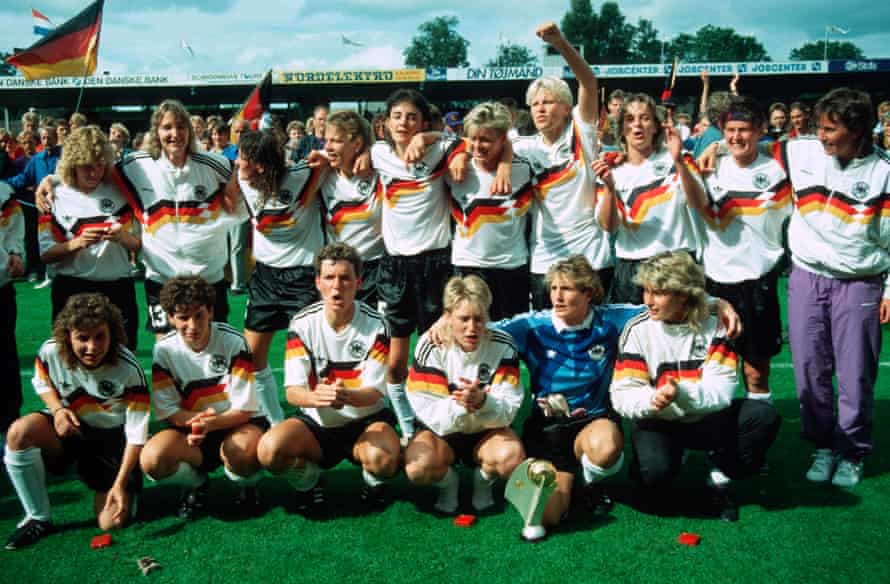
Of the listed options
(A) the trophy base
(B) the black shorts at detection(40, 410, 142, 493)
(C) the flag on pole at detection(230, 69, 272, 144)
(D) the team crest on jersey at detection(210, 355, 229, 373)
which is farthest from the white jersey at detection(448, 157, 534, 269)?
(C) the flag on pole at detection(230, 69, 272, 144)

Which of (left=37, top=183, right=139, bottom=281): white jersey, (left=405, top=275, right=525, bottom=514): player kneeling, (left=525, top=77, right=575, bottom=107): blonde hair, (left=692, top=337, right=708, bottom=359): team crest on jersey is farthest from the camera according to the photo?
A: (left=37, top=183, right=139, bottom=281): white jersey

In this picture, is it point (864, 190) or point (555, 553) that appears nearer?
point (555, 553)

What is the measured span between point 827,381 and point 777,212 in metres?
0.94

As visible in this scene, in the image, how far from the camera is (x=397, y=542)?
3289 mm

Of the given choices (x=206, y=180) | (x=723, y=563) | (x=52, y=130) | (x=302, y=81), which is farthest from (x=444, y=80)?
(x=723, y=563)

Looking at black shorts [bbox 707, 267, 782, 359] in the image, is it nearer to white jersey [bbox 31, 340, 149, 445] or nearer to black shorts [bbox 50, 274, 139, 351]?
white jersey [bbox 31, 340, 149, 445]

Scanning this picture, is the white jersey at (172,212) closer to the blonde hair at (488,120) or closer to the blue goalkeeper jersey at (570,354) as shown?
the blonde hair at (488,120)

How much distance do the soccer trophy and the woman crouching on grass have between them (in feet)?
1.79

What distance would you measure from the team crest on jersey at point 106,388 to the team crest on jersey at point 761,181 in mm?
3417

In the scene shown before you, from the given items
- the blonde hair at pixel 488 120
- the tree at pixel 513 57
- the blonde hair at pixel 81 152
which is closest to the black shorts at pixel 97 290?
the blonde hair at pixel 81 152

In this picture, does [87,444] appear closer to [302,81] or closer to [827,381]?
[827,381]

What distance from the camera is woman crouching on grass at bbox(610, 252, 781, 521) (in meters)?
3.47

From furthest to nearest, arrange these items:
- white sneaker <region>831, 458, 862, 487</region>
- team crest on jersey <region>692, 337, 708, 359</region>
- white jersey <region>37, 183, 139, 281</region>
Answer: white jersey <region>37, 183, 139, 281</region>, white sneaker <region>831, 458, 862, 487</region>, team crest on jersey <region>692, 337, 708, 359</region>

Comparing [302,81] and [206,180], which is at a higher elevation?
[302,81]
